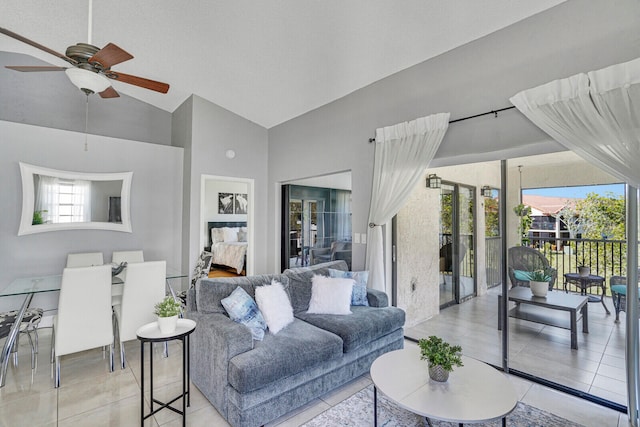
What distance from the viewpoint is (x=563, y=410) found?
232 cm

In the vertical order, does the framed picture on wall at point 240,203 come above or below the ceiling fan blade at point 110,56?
below

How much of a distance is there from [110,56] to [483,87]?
3.25 meters

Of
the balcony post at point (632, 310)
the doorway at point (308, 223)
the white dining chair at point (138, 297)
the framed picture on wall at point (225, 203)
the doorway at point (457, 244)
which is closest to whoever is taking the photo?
the balcony post at point (632, 310)

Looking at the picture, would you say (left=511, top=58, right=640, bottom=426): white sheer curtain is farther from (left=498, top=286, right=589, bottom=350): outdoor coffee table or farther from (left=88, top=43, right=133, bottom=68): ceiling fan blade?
(left=88, top=43, right=133, bottom=68): ceiling fan blade

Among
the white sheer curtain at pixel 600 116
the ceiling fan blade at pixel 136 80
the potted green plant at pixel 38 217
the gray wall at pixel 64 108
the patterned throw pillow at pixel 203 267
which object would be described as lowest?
the patterned throw pillow at pixel 203 267

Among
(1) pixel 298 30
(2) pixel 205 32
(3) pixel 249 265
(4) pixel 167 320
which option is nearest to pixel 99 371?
(4) pixel 167 320

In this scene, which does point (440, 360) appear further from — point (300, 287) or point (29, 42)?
point (29, 42)

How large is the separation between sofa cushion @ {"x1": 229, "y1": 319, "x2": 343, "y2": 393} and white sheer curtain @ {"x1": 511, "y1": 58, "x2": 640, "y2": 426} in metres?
2.12

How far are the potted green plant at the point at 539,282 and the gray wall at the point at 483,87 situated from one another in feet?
3.93

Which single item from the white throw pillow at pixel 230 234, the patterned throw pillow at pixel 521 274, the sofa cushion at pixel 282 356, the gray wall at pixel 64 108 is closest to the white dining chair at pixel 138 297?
the sofa cushion at pixel 282 356

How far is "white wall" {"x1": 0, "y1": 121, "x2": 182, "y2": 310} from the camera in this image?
400cm

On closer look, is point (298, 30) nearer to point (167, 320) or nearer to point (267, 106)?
point (267, 106)

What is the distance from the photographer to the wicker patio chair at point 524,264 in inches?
115

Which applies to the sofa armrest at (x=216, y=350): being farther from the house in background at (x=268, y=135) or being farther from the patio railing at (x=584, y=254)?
the patio railing at (x=584, y=254)
